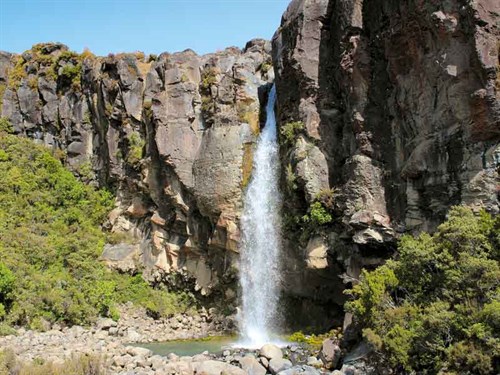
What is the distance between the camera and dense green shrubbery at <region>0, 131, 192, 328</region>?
79.4 feet

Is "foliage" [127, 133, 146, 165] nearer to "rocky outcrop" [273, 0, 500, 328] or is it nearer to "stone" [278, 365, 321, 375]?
"rocky outcrop" [273, 0, 500, 328]

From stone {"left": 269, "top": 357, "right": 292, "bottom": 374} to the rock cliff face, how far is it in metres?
5.05

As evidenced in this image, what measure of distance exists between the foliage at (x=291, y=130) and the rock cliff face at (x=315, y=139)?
0.15 meters

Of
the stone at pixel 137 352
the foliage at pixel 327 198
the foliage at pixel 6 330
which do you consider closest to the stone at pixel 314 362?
the stone at pixel 137 352

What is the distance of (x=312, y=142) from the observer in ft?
76.5

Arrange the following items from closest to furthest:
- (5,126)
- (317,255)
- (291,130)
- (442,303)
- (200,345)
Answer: (442,303), (317,255), (200,345), (291,130), (5,126)

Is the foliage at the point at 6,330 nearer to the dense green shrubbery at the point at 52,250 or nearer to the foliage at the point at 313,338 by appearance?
the dense green shrubbery at the point at 52,250

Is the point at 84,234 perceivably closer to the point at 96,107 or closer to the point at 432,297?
the point at 96,107

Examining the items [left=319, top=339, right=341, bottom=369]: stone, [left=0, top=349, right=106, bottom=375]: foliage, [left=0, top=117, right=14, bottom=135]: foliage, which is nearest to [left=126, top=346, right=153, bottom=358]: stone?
[left=0, top=349, right=106, bottom=375]: foliage

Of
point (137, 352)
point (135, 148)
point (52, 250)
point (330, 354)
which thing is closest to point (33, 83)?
point (135, 148)

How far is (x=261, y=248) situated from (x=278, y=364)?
8.67m

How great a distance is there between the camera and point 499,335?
12.0m

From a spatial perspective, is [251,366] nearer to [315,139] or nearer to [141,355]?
[141,355]

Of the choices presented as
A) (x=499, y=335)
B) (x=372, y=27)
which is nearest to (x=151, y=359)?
(x=499, y=335)
